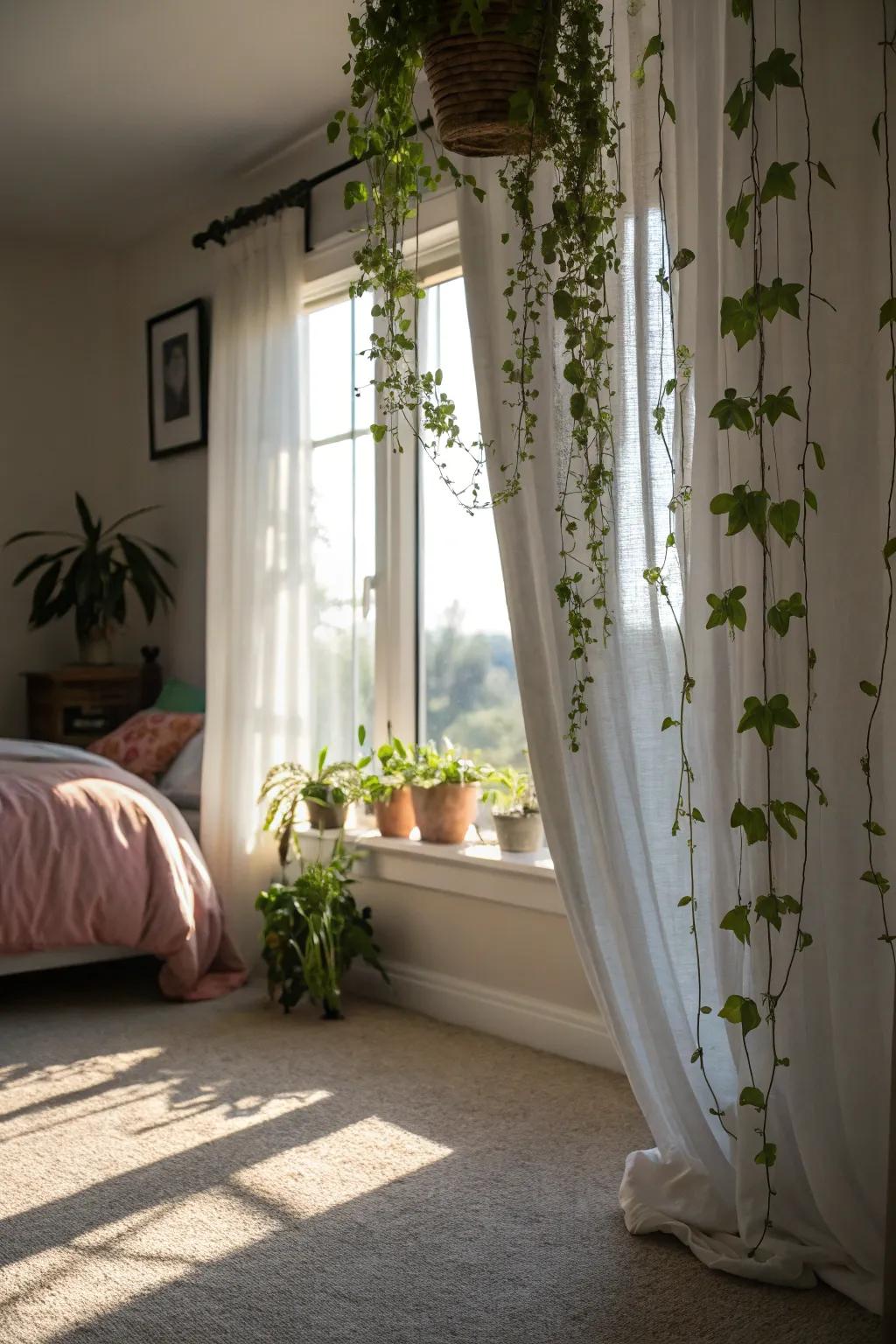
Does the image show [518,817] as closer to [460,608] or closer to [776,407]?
[460,608]

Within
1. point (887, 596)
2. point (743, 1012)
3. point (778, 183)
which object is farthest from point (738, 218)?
point (743, 1012)

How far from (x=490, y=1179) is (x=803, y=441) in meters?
1.53

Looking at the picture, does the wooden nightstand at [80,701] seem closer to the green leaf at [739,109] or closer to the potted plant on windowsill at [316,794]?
the potted plant on windowsill at [316,794]

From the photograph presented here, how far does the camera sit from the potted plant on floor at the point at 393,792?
152 inches

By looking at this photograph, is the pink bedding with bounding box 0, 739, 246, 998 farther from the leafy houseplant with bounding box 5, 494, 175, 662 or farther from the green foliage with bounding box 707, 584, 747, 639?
the green foliage with bounding box 707, 584, 747, 639

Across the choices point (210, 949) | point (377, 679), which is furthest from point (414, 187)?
point (210, 949)

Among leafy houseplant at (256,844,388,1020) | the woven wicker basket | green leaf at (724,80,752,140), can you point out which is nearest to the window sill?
leafy houseplant at (256,844,388,1020)

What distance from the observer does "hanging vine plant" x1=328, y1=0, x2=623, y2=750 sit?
1864mm

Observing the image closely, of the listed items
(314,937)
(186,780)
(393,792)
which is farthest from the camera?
(186,780)

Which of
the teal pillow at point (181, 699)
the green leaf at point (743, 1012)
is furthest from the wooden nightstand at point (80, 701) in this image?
the green leaf at point (743, 1012)

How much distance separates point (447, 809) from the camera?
3.75 meters

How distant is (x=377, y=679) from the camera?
4.10m

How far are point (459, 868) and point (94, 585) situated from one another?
2193 millimetres

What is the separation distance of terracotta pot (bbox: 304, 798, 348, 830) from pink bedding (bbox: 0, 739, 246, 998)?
0.38 metres
